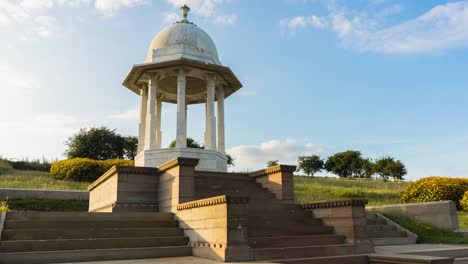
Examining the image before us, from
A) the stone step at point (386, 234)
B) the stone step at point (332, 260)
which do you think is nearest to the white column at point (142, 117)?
the stone step at point (386, 234)

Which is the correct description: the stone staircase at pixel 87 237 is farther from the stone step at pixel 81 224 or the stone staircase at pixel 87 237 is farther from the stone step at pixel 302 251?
the stone step at pixel 302 251

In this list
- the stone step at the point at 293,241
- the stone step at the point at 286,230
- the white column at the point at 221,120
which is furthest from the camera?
the white column at the point at 221,120

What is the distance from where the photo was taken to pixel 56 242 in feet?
25.3

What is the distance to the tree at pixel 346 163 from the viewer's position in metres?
73.1

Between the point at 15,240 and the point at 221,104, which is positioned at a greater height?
the point at 221,104

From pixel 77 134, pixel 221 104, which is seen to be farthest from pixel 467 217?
pixel 77 134

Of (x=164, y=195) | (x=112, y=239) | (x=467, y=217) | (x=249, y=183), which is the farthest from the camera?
(x=467, y=217)

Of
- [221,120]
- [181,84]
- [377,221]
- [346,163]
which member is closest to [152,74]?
[181,84]

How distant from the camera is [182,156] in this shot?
14875 mm

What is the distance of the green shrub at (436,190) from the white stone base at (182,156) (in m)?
8.22

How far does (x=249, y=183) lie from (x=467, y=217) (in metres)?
8.32

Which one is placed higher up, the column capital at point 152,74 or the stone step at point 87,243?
the column capital at point 152,74

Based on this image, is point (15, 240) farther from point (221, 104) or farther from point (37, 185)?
point (37, 185)

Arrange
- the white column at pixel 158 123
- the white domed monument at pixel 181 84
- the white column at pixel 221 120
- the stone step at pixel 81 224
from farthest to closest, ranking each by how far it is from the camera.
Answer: the white column at pixel 158 123, the white column at pixel 221 120, the white domed monument at pixel 181 84, the stone step at pixel 81 224
